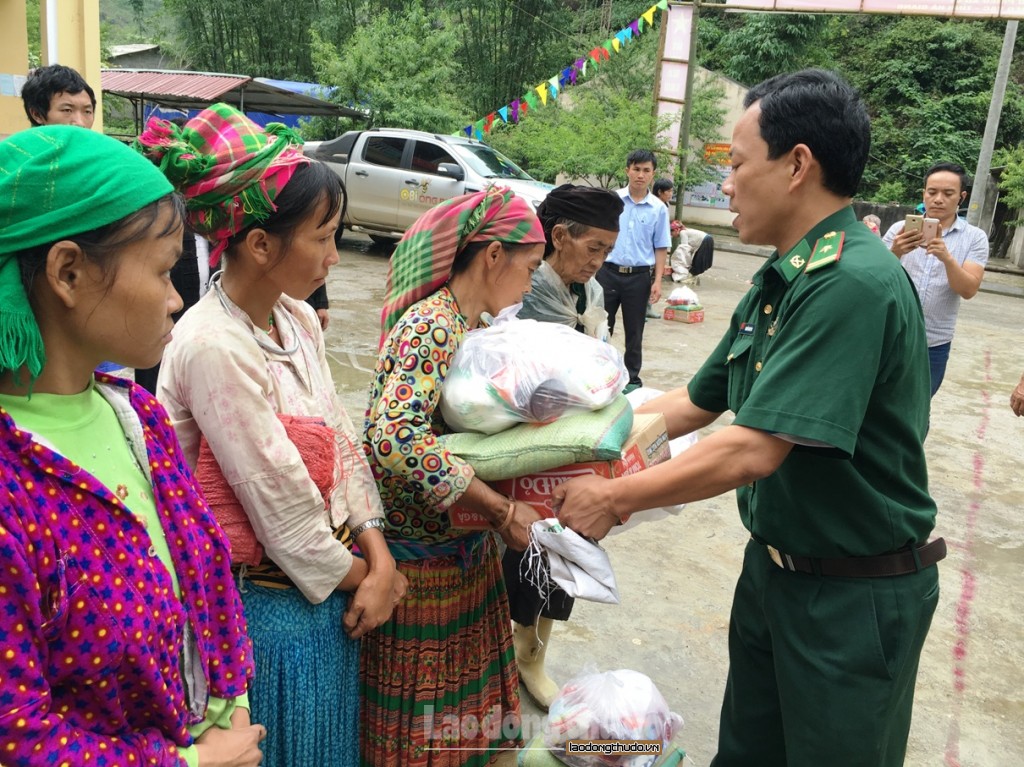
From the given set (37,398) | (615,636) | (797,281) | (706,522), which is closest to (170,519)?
(37,398)

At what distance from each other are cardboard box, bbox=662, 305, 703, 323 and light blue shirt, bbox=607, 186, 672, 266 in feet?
7.00

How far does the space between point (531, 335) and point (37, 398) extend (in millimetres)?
1053

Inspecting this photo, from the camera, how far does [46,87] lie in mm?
3682

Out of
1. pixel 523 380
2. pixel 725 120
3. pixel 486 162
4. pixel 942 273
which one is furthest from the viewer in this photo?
pixel 725 120

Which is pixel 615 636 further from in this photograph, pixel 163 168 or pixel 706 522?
pixel 163 168

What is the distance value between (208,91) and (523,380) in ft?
50.1

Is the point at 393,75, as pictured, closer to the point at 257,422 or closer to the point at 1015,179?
the point at 1015,179

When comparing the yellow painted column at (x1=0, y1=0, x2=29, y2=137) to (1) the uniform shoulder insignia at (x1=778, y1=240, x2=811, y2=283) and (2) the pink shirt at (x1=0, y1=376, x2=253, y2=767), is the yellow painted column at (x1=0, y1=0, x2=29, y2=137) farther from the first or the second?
(1) the uniform shoulder insignia at (x1=778, y1=240, x2=811, y2=283)

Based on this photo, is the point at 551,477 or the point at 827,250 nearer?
the point at 827,250

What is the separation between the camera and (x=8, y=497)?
0.96 metres

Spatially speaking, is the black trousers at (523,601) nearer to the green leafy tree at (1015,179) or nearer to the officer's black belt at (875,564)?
the officer's black belt at (875,564)

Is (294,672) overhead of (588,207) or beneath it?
beneath

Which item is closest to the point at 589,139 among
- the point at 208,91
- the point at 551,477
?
the point at 208,91

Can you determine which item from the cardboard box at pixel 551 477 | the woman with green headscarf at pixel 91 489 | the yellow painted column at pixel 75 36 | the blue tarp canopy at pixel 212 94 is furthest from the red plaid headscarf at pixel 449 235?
the blue tarp canopy at pixel 212 94
